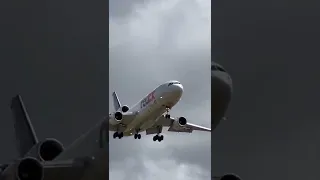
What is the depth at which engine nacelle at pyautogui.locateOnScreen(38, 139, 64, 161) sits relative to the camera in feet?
48.3

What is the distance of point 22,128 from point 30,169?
250 inches

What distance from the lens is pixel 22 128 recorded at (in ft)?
59.8

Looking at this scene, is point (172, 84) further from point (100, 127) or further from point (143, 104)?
point (100, 127)

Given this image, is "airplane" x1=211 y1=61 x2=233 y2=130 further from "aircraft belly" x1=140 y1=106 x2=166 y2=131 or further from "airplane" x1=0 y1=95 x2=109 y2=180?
"aircraft belly" x1=140 y1=106 x2=166 y2=131

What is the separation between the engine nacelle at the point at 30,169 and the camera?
12125 mm

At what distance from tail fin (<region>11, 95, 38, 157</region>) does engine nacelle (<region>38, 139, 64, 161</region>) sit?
249cm

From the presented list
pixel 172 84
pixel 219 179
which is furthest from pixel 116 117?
pixel 219 179

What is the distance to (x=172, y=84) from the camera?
2998 centimetres

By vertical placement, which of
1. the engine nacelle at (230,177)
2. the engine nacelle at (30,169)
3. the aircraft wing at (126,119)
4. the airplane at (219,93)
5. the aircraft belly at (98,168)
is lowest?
the aircraft wing at (126,119)

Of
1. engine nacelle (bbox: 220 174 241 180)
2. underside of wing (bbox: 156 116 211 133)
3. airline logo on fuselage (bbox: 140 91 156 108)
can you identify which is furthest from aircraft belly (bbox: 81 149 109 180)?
underside of wing (bbox: 156 116 211 133)

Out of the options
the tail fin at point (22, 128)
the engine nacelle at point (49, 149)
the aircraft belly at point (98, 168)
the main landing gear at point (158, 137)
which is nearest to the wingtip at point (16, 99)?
the tail fin at point (22, 128)

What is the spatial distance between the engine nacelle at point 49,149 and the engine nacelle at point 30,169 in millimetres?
2410

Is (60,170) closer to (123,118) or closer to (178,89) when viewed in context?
(178,89)

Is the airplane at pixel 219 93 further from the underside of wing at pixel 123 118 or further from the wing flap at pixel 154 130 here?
the wing flap at pixel 154 130
